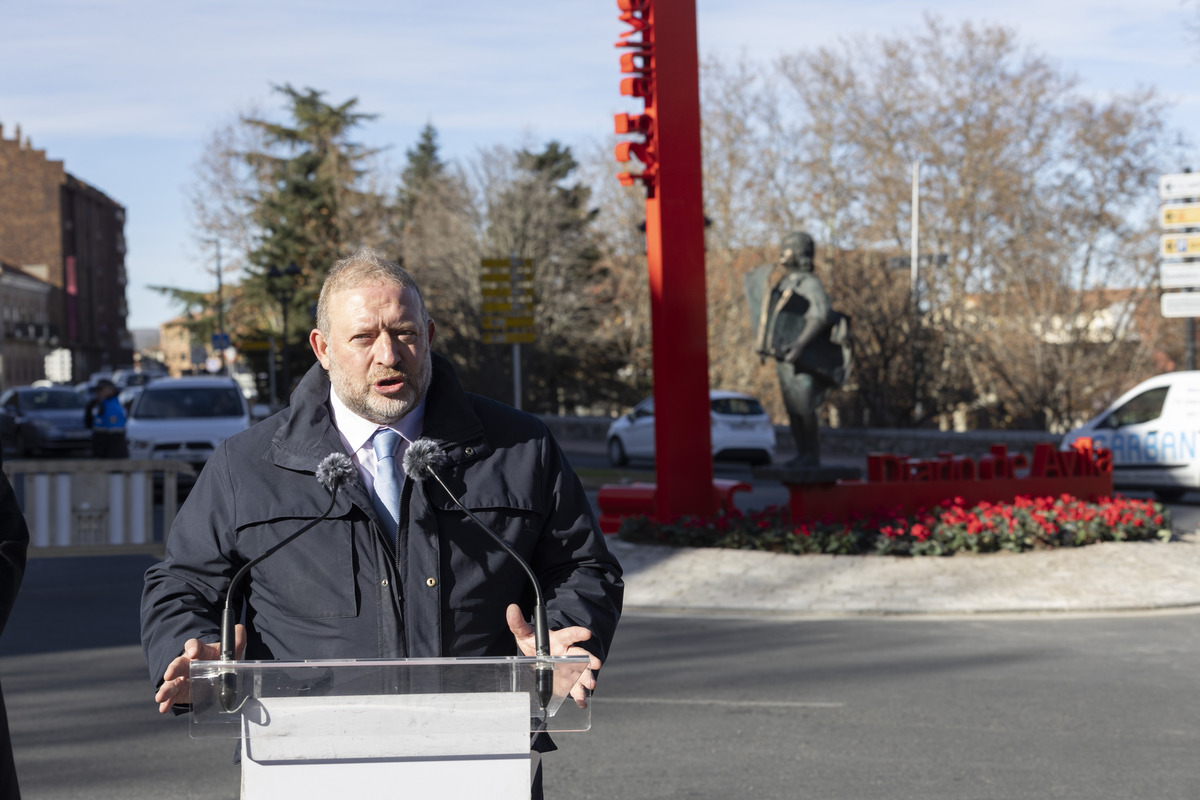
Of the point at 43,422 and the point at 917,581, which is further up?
the point at 43,422

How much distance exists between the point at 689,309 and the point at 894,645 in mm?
5687

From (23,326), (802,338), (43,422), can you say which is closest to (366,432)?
(802,338)

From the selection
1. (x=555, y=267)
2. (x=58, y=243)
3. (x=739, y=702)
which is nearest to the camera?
(x=739, y=702)

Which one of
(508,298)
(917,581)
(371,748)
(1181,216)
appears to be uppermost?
(1181,216)

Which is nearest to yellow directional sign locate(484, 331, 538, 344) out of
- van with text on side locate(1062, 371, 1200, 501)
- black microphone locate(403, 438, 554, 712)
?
van with text on side locate(1062, 371, 1200, 501)

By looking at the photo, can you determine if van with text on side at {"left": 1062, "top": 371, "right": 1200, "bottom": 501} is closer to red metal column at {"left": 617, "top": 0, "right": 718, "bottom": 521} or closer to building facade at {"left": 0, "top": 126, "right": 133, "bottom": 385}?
red metal column at {"left": 617, "top": 0, "right": 718, "bottom": 521}

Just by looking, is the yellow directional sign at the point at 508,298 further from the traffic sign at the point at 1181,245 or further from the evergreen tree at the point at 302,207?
the evergreen tree at the point at 302,207

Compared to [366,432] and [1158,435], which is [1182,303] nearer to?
[1158,435]

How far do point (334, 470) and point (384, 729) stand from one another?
0.62m

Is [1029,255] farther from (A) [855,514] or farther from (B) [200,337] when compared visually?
(B) [200,337]

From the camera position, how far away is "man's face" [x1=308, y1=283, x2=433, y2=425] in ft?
9.14

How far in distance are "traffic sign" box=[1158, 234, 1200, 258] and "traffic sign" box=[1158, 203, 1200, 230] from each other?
13 cm

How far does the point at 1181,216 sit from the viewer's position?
615 inches

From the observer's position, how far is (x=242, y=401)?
20047 millimetres
